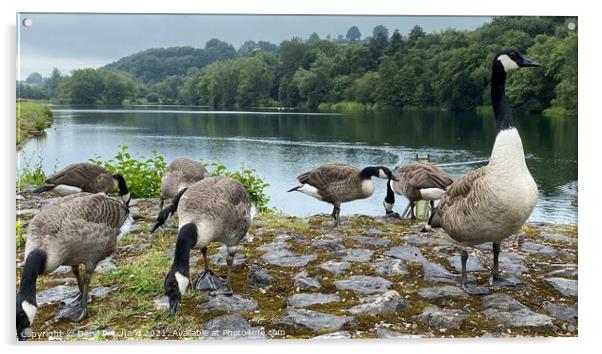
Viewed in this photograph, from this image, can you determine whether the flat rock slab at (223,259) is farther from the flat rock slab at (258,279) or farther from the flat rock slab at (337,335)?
the flat rock slab at (337,335)

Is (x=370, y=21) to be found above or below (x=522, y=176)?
above

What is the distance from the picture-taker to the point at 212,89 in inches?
240

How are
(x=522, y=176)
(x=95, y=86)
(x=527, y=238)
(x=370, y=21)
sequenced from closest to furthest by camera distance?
1. (x=522, y=176)
2. (x=370, y=21)
3. (x=95, y=86)
4. (x=527, y=238)

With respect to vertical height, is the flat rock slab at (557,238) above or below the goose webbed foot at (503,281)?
above

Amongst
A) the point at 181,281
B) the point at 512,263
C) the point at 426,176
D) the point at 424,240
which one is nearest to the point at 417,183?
the point at 426,176

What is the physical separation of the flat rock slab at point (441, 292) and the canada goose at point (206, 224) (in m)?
1.73

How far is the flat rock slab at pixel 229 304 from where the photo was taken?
4.91m

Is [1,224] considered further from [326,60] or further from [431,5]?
[431,5]

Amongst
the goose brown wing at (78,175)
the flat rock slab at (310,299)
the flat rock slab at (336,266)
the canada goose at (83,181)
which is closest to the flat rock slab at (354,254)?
the flat rock slab at (336,266)

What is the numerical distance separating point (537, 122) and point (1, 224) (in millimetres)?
5290

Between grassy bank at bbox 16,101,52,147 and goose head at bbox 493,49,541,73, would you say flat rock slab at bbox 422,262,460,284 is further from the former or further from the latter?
grassy bank at bbox 16,101,52,147

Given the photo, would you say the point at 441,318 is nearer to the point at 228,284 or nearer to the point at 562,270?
the point at 562,270
